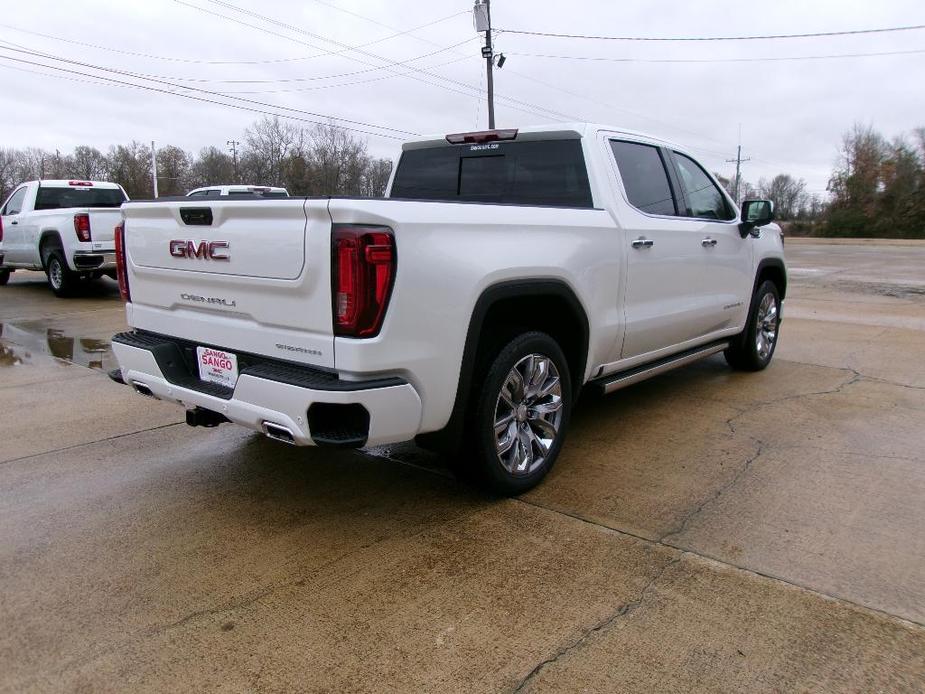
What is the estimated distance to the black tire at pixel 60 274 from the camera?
1191 cm

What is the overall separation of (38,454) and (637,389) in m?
4.49

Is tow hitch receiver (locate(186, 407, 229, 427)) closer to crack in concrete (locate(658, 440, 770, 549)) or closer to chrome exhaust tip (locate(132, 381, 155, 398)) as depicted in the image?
chrome exhaust tip (locate(132, 381, 155, 398))

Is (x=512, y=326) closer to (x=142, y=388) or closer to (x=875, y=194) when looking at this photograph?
(x=142, y=388)

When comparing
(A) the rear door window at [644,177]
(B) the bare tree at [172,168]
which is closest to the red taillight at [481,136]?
(A) the rear door window at [644,177]

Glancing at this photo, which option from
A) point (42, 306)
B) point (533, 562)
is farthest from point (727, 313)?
point (42, 306)

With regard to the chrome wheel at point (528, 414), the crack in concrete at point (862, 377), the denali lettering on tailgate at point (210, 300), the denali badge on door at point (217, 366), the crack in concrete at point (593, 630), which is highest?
the denali lettering on tailgate at point (210, 300)

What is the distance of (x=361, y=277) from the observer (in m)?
2.75

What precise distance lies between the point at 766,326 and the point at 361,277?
16.8 ft

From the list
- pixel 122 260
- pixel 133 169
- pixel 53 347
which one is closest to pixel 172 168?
pixel 133 169

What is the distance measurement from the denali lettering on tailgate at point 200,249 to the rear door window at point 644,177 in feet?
8.22

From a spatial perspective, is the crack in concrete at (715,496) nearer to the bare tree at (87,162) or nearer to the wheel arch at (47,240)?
the wheel arch at (47,240)

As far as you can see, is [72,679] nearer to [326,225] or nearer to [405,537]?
[405,537]

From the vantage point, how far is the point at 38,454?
4430 millimetres

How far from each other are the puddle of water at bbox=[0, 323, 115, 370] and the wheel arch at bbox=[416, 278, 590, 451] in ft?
16.0
